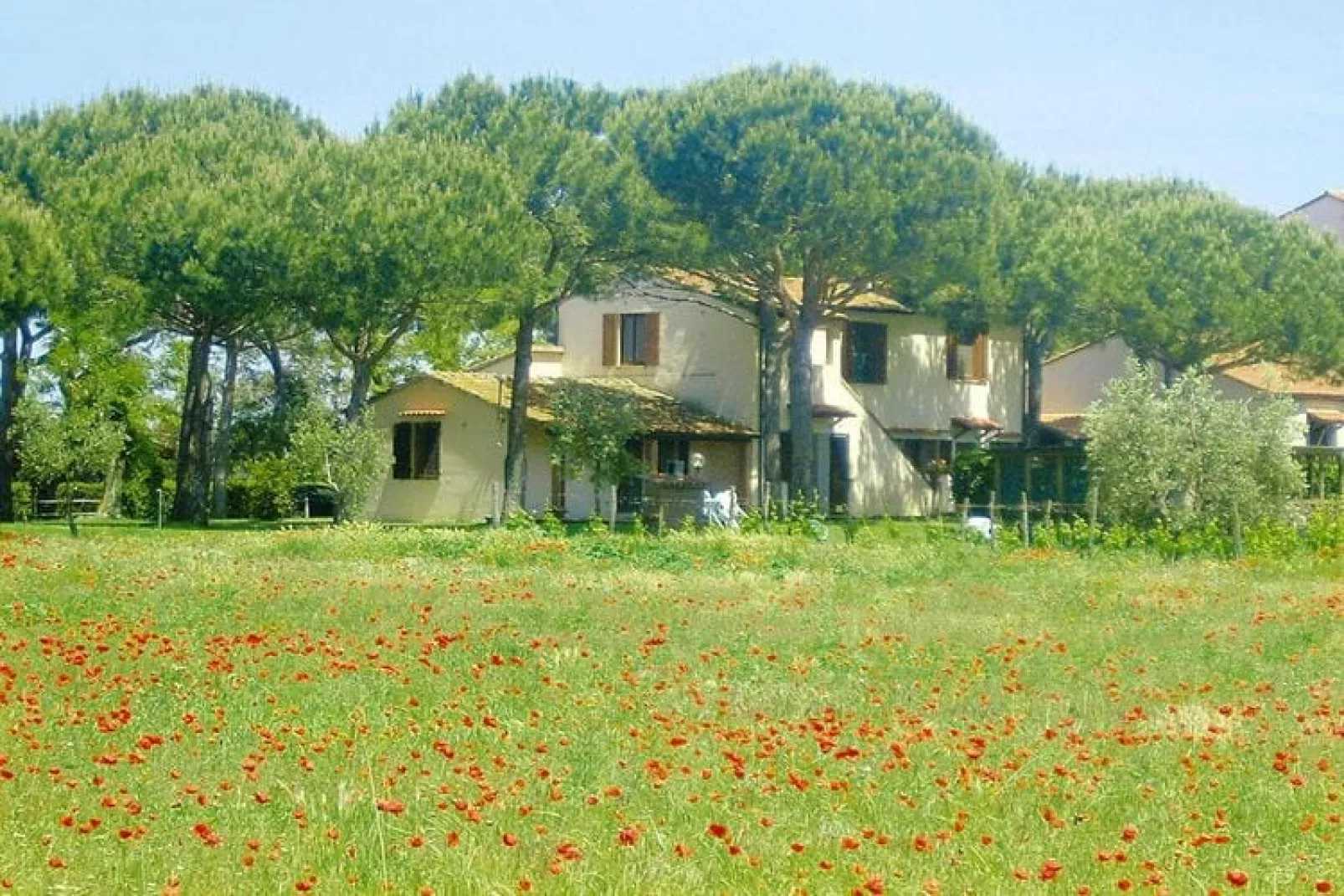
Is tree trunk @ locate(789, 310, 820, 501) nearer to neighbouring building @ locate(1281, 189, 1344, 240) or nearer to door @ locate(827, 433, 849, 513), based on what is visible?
door @ locate(827, 433, 849, 513)

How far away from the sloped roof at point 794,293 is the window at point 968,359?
2.77 metres

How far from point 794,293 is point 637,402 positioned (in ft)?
18.1

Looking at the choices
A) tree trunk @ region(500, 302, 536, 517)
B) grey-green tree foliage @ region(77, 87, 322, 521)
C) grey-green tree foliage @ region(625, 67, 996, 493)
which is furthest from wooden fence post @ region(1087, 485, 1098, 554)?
grey-green tree foliage @ region(77, 87, 322, 521)

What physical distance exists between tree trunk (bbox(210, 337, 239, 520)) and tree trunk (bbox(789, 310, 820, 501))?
1471 centimetres

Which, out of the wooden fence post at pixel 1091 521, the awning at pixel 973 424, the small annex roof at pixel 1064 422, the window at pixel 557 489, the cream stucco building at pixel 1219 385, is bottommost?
the wooden fence post at pixel 1091 521

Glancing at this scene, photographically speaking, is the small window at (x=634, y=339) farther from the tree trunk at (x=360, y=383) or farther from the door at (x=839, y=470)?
the tree trunk at (x=360, y=383)

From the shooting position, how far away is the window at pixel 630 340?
170 ft

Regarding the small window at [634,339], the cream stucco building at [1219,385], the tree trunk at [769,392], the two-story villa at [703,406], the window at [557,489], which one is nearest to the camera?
the tree trunk at [769,392]

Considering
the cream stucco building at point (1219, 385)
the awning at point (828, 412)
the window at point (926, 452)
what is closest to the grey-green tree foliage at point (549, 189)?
the awning at point (828, 412)

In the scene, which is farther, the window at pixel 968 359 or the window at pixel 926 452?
the window at pixel 968 359

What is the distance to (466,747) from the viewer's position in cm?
903

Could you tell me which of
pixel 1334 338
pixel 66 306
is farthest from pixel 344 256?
pixel 1334 338

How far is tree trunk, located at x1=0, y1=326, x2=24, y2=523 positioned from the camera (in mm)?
46188

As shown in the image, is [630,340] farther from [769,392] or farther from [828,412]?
[828,412]
